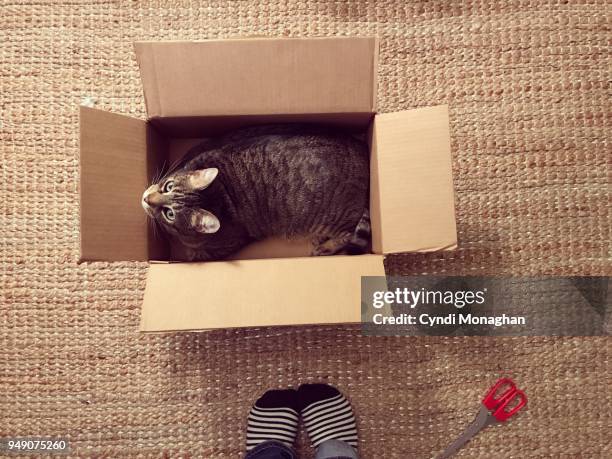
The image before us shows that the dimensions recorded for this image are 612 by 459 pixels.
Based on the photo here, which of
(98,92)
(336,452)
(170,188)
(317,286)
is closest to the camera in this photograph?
(317,286)

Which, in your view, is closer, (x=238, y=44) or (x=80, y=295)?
(x=238, y=44)

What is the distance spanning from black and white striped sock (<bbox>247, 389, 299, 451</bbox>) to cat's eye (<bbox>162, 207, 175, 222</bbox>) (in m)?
0.50

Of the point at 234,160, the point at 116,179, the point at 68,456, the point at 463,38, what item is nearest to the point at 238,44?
the point at 234,160

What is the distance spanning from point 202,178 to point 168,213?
112mm

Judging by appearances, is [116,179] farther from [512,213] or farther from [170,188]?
[512,213]

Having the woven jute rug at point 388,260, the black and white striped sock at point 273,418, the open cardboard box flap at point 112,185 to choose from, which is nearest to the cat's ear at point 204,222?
the open cardboard box flap at point 112,185

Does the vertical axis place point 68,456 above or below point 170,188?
below

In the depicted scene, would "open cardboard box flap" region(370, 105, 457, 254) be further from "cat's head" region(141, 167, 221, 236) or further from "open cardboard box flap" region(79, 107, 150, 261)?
"open cardboard box flap" region(79, 107, 150, 261)

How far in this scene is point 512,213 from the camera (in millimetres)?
1193

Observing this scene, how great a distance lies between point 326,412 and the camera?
1143mm

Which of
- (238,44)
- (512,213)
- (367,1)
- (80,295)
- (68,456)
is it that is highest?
(367,1)

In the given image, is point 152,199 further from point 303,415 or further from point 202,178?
point 303,415

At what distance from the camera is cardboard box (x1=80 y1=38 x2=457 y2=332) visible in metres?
0.86

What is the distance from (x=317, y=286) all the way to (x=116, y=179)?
46 cm
